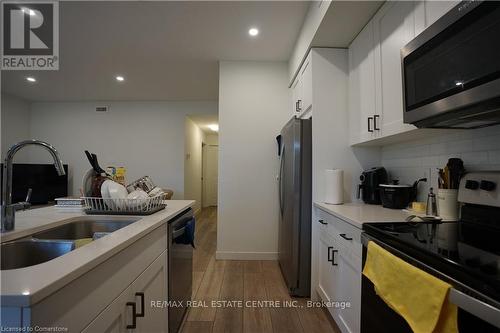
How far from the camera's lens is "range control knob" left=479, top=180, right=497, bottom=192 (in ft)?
3.53

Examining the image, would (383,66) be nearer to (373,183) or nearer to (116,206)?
(373,183)

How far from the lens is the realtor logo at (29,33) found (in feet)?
7.06

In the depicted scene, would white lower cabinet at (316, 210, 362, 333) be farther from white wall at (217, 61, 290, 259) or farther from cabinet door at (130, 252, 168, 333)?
white wall at (217, 61, 290, 259)

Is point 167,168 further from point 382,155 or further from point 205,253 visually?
point 382,155

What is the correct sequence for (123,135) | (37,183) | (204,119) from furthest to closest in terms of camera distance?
(204,119) → (123,135) → (37,183)

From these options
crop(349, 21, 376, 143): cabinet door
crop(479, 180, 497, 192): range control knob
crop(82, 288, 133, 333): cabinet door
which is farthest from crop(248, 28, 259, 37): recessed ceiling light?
crop(82, 288, 133, 333): cabinet door

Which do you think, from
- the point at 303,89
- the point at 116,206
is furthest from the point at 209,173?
the point at 116,206

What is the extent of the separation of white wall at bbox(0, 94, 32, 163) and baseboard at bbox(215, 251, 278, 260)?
16.4ft

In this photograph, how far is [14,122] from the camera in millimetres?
4770

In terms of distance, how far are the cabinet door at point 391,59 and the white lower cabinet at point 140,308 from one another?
1.59 m

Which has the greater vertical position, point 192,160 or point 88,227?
point 192,160

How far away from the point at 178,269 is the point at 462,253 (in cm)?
143

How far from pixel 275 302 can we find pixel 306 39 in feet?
7.79

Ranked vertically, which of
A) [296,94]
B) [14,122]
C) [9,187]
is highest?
[14,122]
